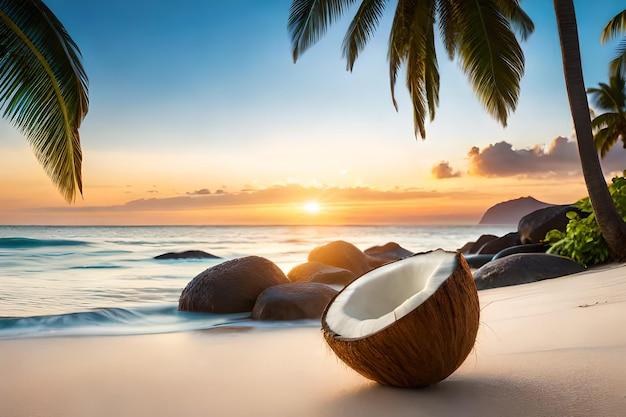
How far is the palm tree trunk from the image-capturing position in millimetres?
8000

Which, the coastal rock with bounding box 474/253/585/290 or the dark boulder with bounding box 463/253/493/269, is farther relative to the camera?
the dark boulder with bounding box 463/253/493/269

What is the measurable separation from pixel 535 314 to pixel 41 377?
135 inches

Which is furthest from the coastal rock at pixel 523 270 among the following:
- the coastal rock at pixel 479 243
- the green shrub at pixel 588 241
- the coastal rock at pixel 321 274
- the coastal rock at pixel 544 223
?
the coastal rock at pixel 479 243

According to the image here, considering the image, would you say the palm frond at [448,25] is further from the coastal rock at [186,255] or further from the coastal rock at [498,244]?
the coastal rock at [186,255]

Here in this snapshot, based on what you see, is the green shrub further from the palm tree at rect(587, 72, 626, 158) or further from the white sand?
the palm tree at rect(587, 72, 626, 158)

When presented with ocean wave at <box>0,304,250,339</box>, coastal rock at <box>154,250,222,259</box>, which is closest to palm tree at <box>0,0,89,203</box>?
ocean wave at <box>0,304,250,339</box>

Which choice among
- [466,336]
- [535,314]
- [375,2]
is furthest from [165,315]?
[375,2]

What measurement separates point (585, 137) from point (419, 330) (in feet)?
24.1

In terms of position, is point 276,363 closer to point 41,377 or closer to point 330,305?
point 330,305

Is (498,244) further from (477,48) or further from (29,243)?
(29,243)

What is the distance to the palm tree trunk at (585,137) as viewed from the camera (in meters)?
8.00

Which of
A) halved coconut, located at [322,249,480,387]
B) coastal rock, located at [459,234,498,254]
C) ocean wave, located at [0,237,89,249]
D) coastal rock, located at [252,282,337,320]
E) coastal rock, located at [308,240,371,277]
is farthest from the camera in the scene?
ocean wave, located at [0,237,89,249]

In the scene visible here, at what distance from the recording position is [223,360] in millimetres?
3586

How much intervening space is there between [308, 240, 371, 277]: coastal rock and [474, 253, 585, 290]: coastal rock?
4.51m
